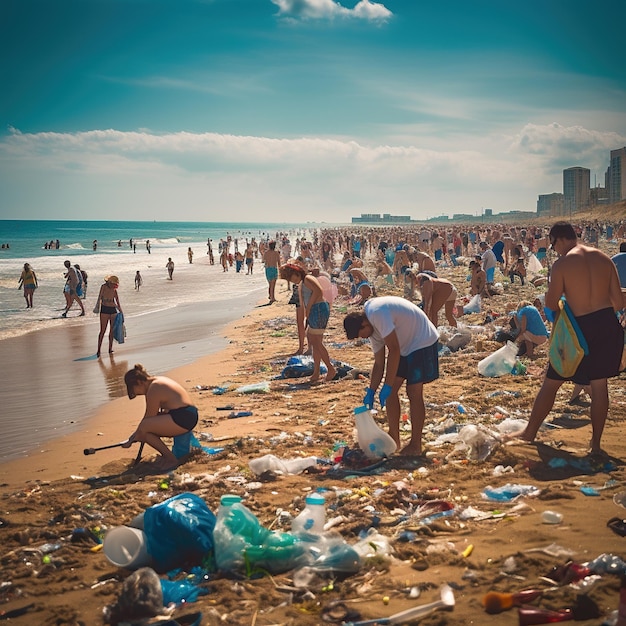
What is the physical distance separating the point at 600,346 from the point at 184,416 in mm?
3568

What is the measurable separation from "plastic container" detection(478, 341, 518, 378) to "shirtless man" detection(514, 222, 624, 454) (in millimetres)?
3303

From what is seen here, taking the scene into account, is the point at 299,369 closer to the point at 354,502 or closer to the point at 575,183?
the point at 354,502

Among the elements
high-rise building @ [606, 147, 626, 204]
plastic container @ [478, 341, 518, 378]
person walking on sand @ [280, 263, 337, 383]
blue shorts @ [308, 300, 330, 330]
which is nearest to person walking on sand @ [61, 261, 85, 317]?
person walking on sand @ [280, 263, 337, 383]

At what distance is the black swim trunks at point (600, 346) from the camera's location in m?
4.84

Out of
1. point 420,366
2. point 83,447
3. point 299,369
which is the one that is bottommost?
point 83,447

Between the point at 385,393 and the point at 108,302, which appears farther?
the point at 108,302

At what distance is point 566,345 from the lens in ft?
16.0

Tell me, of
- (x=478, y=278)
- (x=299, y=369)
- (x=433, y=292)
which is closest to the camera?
(x=299, y=369)

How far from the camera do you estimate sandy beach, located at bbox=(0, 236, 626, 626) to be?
3137 mm

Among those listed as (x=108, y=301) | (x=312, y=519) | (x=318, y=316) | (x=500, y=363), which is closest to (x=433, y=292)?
(x=500, y=363)

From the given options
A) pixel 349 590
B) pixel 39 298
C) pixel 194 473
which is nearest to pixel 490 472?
pixel 349 590

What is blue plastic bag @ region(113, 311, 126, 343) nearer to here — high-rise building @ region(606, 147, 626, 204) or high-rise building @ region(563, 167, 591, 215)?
high-rise building @ region(606, 147, 626, 204)

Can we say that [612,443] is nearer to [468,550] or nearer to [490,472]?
[490,472]

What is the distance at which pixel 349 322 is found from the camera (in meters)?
4.97
